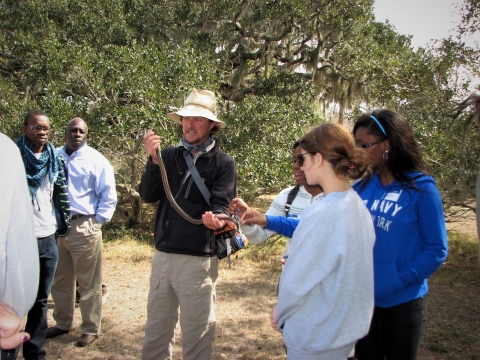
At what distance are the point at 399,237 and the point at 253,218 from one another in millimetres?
868

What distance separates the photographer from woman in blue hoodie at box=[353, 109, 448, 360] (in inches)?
80.4

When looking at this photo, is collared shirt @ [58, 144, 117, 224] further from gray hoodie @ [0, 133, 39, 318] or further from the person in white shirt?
gray hoodie @ [0, 133, 39, 318]

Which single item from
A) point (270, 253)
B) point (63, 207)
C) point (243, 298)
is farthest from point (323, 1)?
point (63, 207)

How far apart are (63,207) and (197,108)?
1.64 m

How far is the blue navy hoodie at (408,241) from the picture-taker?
203 centimetres

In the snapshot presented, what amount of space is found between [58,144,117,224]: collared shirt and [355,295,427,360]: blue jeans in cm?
280

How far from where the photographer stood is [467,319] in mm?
4785

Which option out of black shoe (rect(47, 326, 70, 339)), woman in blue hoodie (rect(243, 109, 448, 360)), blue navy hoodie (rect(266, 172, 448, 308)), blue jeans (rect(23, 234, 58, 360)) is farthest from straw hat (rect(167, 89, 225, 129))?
black shoe (rect(47, 326, 70, 339))

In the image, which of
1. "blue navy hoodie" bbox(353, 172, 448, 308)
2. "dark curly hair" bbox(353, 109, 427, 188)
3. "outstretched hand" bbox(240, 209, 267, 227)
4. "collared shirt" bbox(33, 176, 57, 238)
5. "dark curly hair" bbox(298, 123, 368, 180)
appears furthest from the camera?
"collared shirt" bbox(33, 176, 57, 238)

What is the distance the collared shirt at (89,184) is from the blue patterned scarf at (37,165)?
1.19ft

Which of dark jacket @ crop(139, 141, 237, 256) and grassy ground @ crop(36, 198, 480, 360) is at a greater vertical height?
dark jacket @ crop(139, 141, 237, 256)

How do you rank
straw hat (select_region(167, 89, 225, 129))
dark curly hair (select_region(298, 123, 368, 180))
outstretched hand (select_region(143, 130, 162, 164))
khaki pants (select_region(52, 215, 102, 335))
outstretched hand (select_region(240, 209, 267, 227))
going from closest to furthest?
dark curly hair (select_region(298, 123, 368, 180)) → outstretched hand (select_region(240, 209, 267, 227)) → outstretched hand (select_region(143, 130, 162, 164)) → straw hat (select_region(167, 89, 225, 129)) → khaki pants (select_region(52, 215, 102, 335))

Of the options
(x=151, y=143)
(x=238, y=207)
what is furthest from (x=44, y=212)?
(x=238, y=207)

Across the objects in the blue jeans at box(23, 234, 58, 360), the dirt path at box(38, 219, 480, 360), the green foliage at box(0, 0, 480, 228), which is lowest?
the dirt path at box(38, 219, 480, 360)
